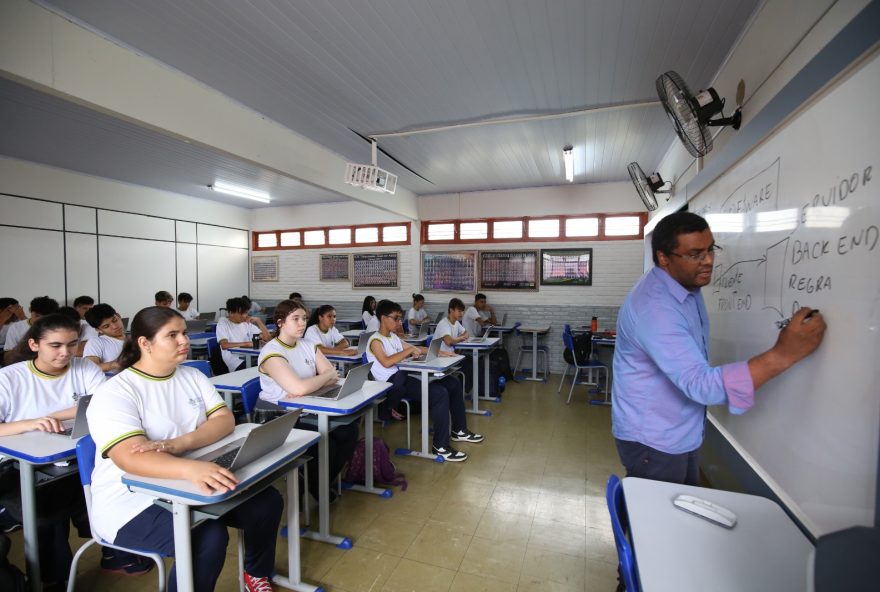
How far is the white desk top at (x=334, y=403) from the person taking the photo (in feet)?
7.82

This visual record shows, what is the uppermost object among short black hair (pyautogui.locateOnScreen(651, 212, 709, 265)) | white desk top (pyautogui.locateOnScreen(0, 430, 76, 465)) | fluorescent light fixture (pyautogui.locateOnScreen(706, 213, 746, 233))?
fluorescent light fixture (pyautogui.locateOnScreen(706, 213, 746, 233))

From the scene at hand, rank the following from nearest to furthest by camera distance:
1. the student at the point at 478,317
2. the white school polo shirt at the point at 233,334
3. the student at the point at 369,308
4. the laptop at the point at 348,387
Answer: the laptop at the point at 348,387 → the white school polo shirt at the point at 233,334 → the student at the point at 369,308 → the student at the point at 478,317

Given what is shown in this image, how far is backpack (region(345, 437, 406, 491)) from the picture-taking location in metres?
3.15

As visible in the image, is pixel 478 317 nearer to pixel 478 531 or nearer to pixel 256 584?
pixel 478 531

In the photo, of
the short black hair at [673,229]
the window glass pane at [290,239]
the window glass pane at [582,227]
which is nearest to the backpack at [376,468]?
the short black hair at [673,229]

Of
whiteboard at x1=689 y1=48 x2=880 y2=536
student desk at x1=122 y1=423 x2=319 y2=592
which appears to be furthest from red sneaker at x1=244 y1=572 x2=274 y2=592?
whiteboard at x1=689 y1=48 x2=880 y2=536

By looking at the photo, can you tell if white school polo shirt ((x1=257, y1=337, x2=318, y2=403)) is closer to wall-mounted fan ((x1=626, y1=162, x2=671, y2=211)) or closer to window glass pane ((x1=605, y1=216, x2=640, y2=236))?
wall-mounted fan ((x1=626, y1=162, x2=671, y2=211))

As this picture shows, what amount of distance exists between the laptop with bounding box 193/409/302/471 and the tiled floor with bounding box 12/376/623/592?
0.92 m

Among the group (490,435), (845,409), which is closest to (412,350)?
(490,435)

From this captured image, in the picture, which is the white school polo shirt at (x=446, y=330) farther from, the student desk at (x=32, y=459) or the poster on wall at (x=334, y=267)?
the poster on wall at (x=334, y=267)

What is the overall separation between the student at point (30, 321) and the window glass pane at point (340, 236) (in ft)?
15.8

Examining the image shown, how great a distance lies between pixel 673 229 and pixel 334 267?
26.2 feet

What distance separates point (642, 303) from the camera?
1.49 meters

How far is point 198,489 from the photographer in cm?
143
